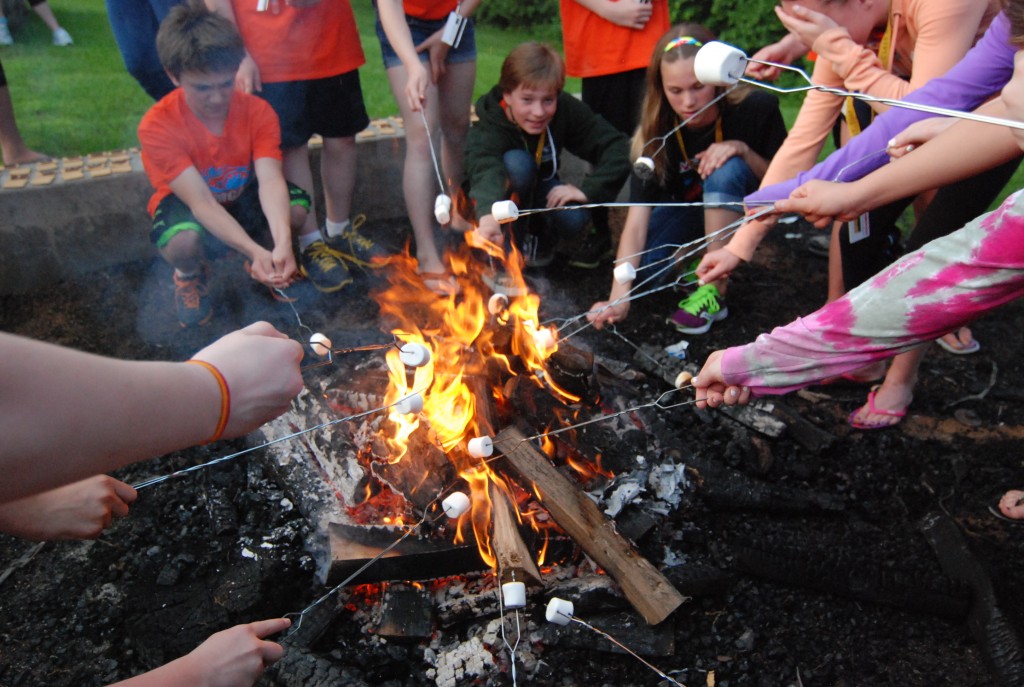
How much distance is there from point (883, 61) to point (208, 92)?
137 inches

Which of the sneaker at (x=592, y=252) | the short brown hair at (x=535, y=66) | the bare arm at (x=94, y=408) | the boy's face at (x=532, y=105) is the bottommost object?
the sneaker at (x=592, y=252)

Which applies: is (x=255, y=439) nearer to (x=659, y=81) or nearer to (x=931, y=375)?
(x=659, y=81)

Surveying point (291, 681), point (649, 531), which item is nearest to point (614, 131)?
point (649, 531)

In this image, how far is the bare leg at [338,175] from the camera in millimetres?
4957

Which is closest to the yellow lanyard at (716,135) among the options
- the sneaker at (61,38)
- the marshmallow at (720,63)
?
the marshmallow at (720,63)

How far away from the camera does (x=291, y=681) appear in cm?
221

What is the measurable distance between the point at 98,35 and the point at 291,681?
32.5 feet

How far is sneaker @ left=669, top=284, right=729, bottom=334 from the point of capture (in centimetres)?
433

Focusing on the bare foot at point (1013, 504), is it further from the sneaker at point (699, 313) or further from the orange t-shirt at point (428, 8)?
the orange t-shirt at point (428, 8)

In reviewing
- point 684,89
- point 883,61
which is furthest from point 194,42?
point 883,61

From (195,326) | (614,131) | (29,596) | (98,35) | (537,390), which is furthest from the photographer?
(98,35)

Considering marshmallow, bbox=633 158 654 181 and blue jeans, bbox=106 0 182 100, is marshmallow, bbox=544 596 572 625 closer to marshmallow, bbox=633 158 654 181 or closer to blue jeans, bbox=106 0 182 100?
marshmallow, bbox=633 158 654 181

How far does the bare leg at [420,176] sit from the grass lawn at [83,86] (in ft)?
8.76

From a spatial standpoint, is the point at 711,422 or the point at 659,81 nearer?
the point at 711,422
